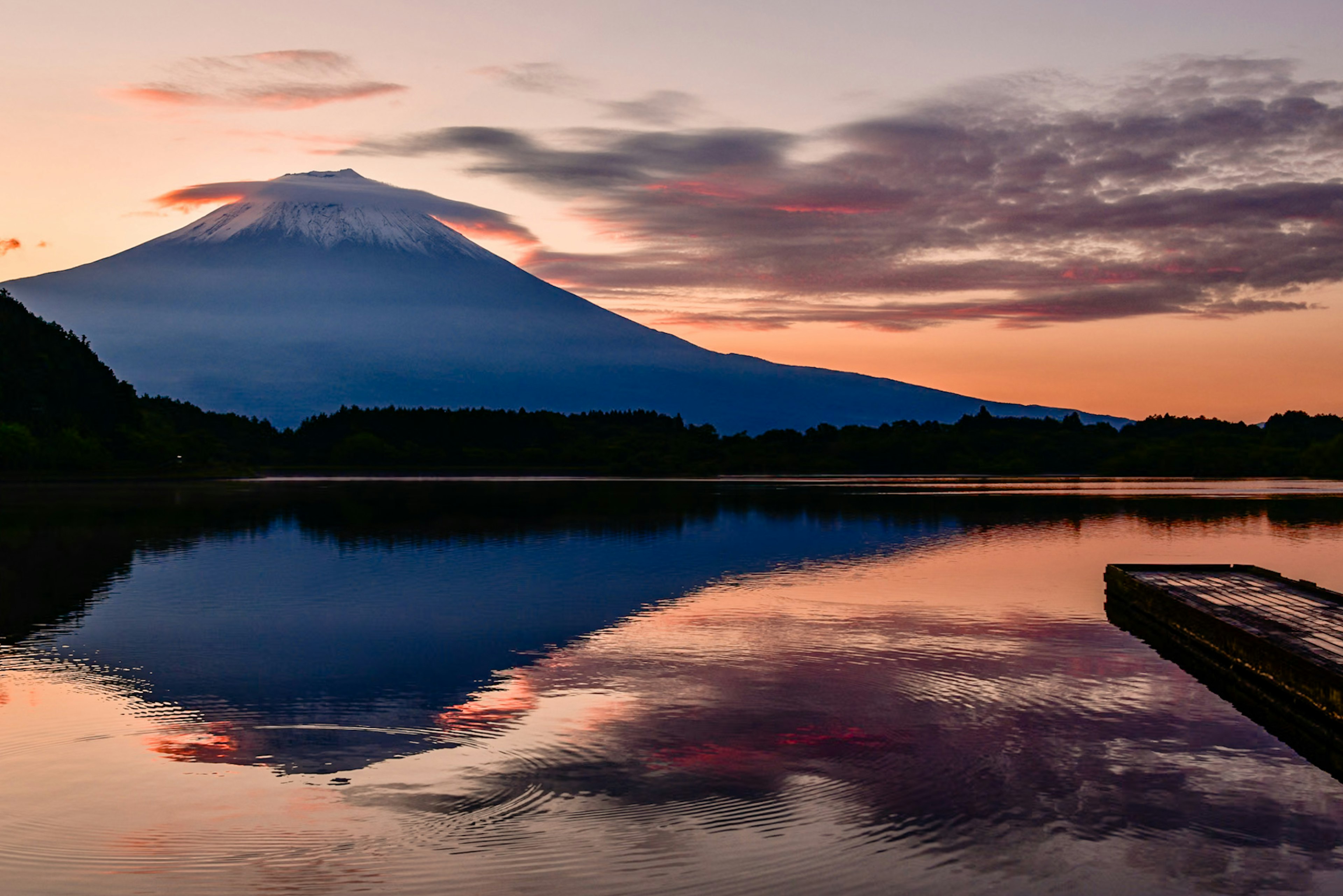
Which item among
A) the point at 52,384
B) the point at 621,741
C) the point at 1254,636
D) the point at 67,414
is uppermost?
the point at 52,384

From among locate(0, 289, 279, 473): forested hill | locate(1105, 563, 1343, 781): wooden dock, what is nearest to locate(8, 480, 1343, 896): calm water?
locate(1105, 563, 1343, 781): wooden dock

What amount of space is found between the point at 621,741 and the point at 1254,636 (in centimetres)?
1121

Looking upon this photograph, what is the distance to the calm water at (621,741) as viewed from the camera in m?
10.2

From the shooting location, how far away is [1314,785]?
1288 centimetres

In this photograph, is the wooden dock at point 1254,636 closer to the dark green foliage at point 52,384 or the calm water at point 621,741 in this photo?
the calm water at point 621,741

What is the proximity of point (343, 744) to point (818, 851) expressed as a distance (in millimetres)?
6433

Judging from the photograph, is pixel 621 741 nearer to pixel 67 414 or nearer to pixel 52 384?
pixel 67 414

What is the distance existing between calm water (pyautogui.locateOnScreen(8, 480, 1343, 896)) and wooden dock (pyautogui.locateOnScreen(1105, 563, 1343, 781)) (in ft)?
1.96

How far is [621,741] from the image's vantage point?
1430 cm

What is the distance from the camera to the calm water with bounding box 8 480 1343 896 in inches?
400

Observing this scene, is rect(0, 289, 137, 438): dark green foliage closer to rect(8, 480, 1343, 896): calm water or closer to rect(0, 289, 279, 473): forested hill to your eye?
rect(0, 289, 279, 473): forested hill

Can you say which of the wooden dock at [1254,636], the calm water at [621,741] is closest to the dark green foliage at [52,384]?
the calm water at [621,741]

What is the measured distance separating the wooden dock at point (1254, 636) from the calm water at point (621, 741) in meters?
0.60

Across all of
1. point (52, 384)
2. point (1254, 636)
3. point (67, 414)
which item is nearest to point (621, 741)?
point (1254, 636)
